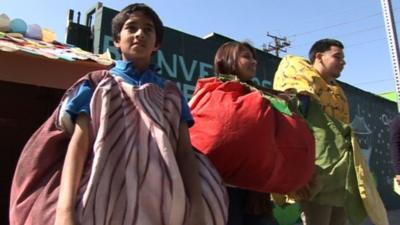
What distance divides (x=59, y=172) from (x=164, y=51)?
14.1 ft

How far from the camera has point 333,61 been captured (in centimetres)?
297

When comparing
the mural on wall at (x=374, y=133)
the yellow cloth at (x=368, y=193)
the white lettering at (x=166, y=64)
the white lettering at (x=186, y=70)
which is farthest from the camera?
the mural on wall at (x=374, y=133)

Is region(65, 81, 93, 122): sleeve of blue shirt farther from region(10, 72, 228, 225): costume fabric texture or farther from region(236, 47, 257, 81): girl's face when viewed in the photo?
region(236, 47, 257, 81): girl's face

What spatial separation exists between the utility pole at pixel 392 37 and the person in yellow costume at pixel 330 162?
2.09ft

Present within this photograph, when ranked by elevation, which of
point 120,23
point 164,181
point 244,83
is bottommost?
point 164,181

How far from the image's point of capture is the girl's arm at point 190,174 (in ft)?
4.78

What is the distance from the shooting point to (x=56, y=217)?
4.23 feet

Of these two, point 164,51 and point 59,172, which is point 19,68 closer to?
point 59,172

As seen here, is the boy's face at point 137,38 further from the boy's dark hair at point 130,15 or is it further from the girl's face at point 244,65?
the girl's face at point 244,65

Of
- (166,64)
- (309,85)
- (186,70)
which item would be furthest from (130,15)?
(186,70)

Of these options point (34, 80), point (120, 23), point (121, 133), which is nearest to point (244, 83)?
point (120, 23)

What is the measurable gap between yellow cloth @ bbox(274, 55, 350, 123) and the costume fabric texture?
1307 mm

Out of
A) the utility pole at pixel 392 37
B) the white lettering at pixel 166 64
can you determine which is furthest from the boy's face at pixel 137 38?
the white lettering at pixel 166 64

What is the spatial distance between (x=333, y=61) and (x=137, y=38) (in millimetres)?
1727
